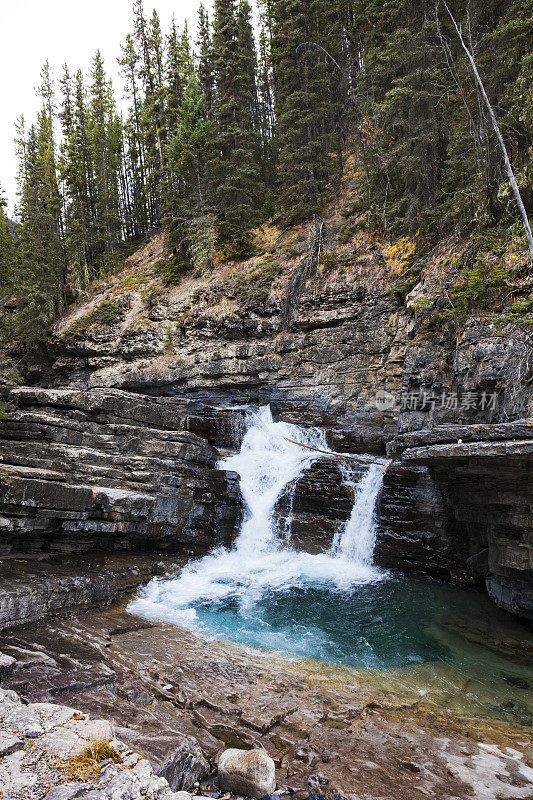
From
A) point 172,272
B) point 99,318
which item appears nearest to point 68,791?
point 99,318

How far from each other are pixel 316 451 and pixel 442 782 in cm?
1145

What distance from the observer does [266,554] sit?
13297 millimetres

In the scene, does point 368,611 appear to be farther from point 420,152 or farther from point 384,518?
point 420,152

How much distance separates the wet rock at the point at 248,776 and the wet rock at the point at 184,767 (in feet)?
0.67

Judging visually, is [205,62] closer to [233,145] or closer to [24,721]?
[233,145]

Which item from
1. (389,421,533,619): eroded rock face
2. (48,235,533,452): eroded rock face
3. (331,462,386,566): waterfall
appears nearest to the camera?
(389,421,533,619): eroded rock face

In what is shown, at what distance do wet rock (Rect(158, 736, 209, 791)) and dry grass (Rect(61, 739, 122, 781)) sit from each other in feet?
2.06

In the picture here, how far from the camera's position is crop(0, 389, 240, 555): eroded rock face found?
9.30 metres

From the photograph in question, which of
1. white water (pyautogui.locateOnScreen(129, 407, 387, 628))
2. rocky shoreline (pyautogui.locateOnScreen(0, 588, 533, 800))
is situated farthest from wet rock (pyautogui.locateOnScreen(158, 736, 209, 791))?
white water (pyautogui.locateOnScreen(129, 407, 387, 628))

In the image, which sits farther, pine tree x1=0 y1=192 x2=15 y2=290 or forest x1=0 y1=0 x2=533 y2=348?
pine tree x1=0 y1=192 x2=15 y2=290

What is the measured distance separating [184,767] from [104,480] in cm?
882

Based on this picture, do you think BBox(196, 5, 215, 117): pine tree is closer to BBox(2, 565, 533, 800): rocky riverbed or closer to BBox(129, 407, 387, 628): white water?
BBox(129, 407, 387, 628): white water

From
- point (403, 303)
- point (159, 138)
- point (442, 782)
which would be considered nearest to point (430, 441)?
point (442, 782)

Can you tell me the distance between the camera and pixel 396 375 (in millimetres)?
16375
